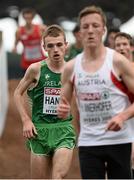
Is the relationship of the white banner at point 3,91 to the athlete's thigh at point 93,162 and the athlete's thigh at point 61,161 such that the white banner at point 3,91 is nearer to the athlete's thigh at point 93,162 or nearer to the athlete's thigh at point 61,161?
the athlete's thigh at point 61,161

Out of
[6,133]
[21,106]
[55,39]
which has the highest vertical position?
[55,39]

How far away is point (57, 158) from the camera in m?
10.4

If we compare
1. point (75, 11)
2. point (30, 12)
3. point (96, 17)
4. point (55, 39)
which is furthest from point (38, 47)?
point (75, 11)

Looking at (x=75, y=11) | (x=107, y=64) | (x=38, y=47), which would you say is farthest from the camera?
(x=75, y=11)

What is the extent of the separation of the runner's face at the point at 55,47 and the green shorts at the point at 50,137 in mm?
780

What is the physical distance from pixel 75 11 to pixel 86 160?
3101cm

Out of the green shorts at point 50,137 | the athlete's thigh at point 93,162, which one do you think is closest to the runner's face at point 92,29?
the athlete's thigh at point 93,162

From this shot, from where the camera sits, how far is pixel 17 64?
78.4ft

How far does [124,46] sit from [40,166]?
2.06 metres

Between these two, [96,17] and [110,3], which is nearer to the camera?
[96,17]

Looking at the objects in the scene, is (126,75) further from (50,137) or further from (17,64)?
(17,64)

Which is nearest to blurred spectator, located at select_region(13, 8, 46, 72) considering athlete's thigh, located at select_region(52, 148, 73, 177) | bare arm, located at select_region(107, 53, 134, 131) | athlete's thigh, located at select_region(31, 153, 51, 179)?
athlete's thigh, located at select_region(31, 153, 51, 179)

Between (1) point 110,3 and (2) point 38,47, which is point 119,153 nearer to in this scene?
(2) point 38,47

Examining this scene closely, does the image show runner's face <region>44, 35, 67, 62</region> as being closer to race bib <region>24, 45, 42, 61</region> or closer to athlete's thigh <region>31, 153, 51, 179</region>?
athlete's thigh <region>31, 153, 51, 179</region>
